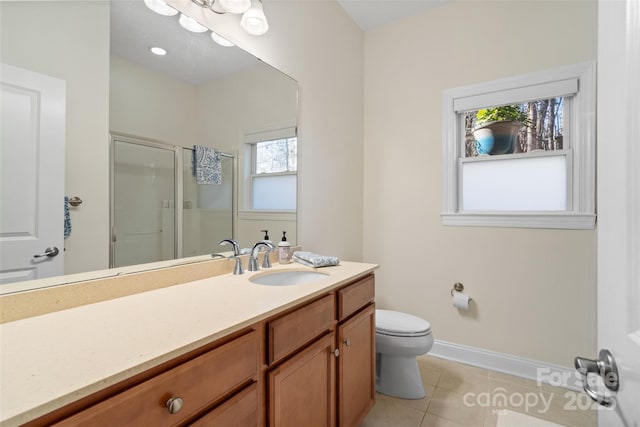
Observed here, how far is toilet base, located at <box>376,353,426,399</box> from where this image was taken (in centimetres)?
182

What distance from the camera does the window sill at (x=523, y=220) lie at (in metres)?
1.89

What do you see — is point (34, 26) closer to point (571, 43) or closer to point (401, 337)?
point (401, 337)

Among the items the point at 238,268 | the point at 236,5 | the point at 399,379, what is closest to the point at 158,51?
the point at 236,5

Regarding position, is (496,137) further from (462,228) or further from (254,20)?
(254,20)

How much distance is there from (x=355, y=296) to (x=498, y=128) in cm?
175

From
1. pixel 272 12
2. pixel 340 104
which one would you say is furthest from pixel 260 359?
pixel 340 104

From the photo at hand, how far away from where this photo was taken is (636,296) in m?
0.45

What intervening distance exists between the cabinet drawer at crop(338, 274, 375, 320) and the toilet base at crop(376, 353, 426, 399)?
1.90 feet

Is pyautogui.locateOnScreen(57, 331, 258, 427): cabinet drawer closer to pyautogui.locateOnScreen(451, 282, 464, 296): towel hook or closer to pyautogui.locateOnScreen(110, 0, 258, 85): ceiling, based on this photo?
pyautogui.locateOnScreen(110, 0, 258, 85): ceiling

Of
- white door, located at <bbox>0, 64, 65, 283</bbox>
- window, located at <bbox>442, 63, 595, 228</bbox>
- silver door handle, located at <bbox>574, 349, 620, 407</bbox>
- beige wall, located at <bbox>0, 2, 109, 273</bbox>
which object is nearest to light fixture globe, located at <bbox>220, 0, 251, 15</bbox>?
beige wall, located at <bbox>0, 2, 109, 273</bbox>

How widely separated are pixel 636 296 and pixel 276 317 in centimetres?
83

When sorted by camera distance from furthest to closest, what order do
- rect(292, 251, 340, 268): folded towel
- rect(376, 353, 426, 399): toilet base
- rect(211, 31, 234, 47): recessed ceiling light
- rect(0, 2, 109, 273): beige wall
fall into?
rect(376, 353, 426, 399): toilet base < rect(292, 251, 340, 268): folded towel < rect(211, 31, 234, 47): recessed ceiling light < rect(0, 2, 109, 273): beige wall

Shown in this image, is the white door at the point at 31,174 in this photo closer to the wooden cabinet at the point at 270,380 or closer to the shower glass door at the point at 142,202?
the shower glass door at the point at 142,202

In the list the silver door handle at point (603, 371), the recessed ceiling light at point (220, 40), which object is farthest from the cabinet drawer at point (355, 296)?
the recessed ceiling light at point (220, 40)
